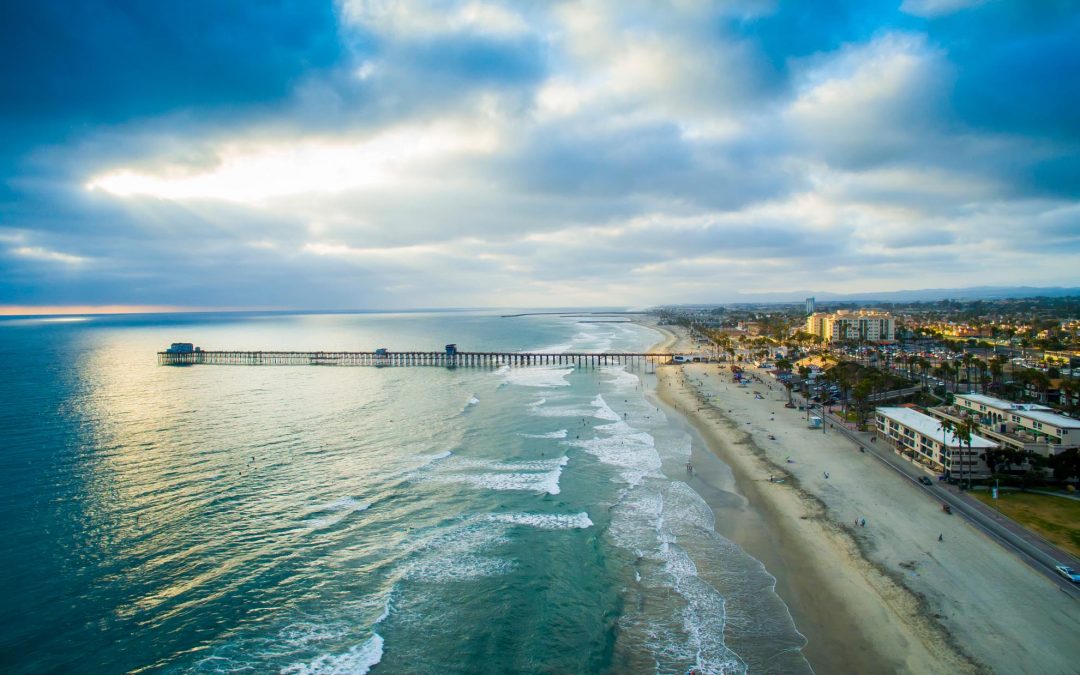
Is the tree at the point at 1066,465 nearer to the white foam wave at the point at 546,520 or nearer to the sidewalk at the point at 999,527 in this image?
the sidewalk at the point at 999,527

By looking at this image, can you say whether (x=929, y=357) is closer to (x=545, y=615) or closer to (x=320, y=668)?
(x=545, y=615)

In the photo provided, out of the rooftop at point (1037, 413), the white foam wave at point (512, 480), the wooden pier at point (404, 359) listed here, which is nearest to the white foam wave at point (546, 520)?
the white foam wave at point (512, 480)

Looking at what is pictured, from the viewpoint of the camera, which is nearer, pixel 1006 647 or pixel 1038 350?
pixel 1006 647

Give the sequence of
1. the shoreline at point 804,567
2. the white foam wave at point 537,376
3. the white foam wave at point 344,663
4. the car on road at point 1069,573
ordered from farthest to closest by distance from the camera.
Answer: the white foam wave at point 537,376
the car on road at point 1069,573
the shoreline at point 804,567
the white foam wave at point 344,663

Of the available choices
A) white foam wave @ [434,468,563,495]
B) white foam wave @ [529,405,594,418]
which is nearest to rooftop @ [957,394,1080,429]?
white foam wave @ [434,468,563,495]

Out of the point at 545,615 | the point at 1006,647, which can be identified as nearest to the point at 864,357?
the point at 1006,647

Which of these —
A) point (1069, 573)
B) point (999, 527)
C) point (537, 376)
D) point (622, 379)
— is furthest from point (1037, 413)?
point (537, 376)
